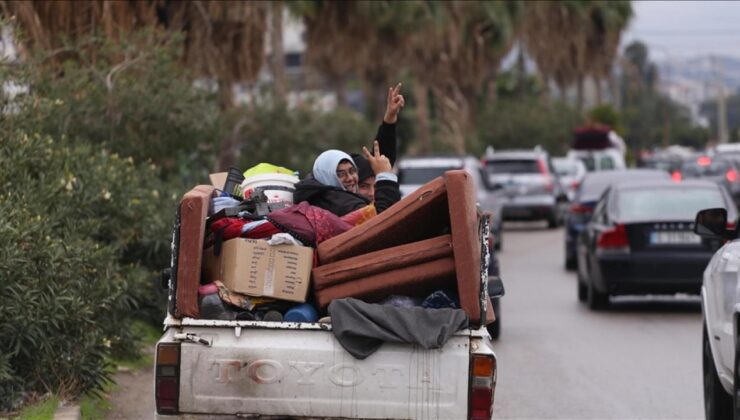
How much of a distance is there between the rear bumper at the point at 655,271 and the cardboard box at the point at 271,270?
960 cm

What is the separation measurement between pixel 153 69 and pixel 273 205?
324 inches

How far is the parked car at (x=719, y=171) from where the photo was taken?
4024 cm

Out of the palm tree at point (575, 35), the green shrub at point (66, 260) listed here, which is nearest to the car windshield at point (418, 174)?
the green shrub at point (66, 260)

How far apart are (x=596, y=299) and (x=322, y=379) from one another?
36.4ft

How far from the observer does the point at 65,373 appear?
31.6 feet

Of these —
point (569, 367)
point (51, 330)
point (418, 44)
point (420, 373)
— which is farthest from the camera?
point (418, 44)

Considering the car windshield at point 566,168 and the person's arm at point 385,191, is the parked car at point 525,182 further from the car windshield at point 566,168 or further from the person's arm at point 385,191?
the person's arm at point 385,191

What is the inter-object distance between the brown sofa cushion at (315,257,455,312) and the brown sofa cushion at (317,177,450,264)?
0.68ft

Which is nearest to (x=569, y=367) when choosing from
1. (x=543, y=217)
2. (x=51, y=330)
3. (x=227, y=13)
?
(x=51, y=330)

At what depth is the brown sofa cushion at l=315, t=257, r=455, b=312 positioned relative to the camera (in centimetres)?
755

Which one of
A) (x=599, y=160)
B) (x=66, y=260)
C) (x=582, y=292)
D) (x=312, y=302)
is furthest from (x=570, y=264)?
(x=599, y=160)

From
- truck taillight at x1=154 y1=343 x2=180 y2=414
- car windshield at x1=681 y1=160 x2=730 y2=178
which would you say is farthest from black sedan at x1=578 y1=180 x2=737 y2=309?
car windshield at x1=681 y1=160 x2=730 y2=178

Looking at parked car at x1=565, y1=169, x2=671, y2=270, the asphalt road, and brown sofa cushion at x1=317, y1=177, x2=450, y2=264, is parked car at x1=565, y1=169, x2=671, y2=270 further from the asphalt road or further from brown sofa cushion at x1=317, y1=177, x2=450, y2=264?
brown sofa cushion at x1=317, y1=177, x2=450, y2=264

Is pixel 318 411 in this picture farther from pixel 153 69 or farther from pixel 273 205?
pixel 153 69
